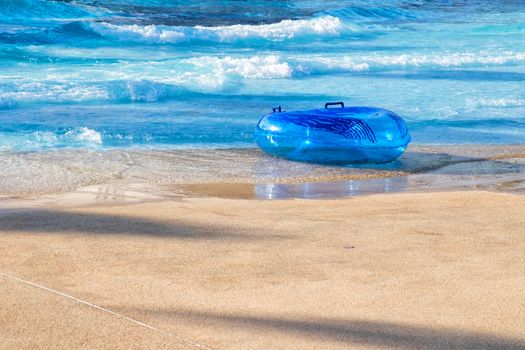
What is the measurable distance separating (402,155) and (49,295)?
5418 mm

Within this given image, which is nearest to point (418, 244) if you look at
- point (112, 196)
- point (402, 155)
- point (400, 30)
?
point (112, 196)

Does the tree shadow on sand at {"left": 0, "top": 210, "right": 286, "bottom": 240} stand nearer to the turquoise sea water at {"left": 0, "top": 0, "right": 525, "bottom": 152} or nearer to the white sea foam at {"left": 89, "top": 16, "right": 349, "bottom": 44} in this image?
the turquoise sea water at {"left": 0, "top": 0, "right": 525, "bottom": 152}

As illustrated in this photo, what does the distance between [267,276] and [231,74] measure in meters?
10.8

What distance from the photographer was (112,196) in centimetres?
773

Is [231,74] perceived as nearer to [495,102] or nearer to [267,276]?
[495,102]

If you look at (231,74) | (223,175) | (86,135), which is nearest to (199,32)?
(231,74)

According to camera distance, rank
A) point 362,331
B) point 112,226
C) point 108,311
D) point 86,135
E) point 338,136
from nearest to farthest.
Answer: point 362,331, point 108,311, point 112,226, point 338,136, point 86,135

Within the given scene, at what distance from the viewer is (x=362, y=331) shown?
441cm

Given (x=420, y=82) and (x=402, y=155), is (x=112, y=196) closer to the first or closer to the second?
(x=402, y=155)

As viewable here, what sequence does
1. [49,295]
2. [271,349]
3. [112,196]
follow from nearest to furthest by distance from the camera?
[271,349] < [49,295] < [112,196]

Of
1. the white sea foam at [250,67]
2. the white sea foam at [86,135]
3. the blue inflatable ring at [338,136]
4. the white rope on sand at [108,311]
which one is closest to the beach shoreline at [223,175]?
the blue inflatable ring at [338,136]

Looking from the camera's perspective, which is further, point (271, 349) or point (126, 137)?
point (126, 137)

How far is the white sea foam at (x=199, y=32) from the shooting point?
2286cm

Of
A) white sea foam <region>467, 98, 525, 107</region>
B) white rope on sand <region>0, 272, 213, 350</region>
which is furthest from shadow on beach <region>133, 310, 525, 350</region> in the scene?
white sea foam <region>467, 98, 525, 107</region>
